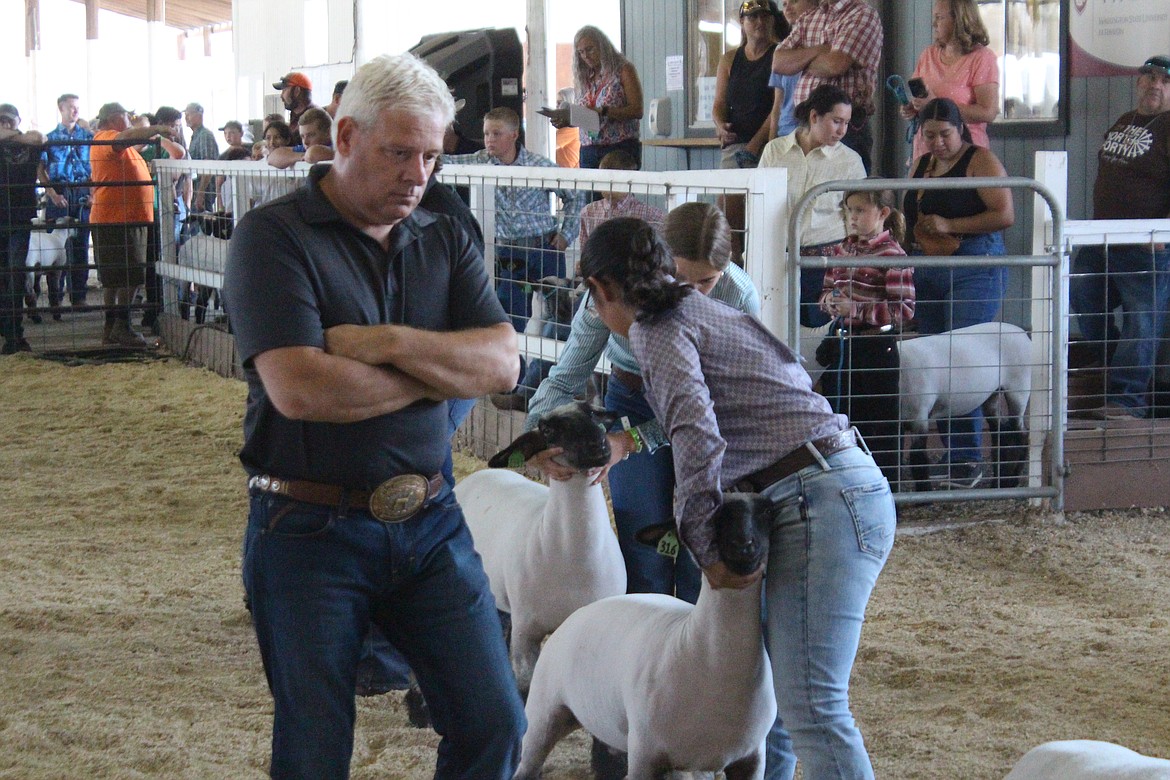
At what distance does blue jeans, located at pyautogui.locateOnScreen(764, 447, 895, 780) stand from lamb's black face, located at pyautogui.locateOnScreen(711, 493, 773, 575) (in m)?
0.11

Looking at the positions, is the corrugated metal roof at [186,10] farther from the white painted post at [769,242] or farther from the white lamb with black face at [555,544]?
the white lamb with black face at [555,544]

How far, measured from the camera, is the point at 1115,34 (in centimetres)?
752

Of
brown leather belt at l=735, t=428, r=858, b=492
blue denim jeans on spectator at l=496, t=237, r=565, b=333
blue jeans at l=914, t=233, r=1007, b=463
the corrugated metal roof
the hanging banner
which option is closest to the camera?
brown leather belt at l=735, t=428, r=858, b=492

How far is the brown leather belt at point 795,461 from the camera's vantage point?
2.63m

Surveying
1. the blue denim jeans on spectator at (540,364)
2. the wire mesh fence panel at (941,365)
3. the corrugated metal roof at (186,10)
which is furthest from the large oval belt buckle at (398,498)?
the corrugated metal roof at (186,10)

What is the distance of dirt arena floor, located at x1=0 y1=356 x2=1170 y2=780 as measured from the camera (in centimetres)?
360

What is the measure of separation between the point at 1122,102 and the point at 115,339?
8.42 meters

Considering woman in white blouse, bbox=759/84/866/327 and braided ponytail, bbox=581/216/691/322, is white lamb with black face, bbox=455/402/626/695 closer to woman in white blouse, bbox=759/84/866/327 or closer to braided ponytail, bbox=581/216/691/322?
braided ponytail, bbox=581/216/691/322

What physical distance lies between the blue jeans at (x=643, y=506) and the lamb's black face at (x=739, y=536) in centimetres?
103

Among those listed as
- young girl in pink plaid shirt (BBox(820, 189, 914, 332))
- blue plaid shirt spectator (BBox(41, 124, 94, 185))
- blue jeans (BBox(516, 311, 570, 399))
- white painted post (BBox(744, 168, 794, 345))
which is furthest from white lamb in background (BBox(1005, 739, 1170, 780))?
blue plaid shirt spectator (BBox(41, 124, 94, 185))

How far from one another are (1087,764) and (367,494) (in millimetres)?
1417

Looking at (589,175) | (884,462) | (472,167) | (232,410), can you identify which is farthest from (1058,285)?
(232,410)

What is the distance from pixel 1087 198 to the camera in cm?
776

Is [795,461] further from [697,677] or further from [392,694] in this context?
[392,694]
